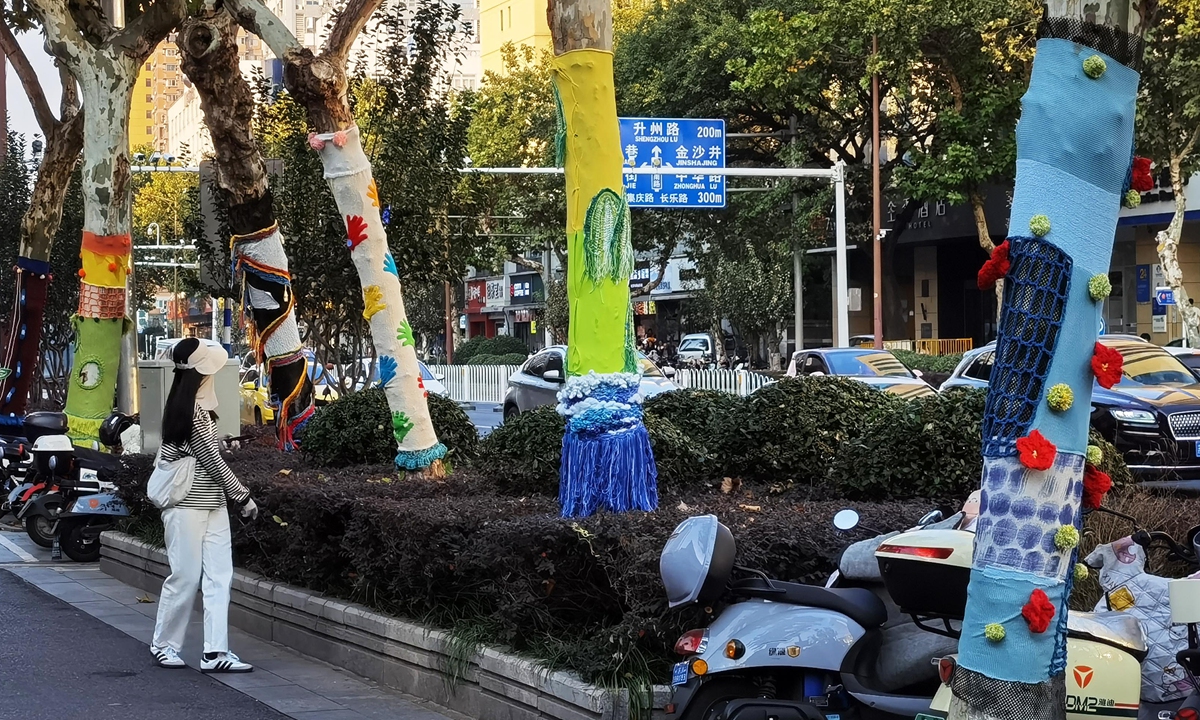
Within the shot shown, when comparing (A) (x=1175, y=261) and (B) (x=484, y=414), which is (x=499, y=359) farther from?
(A) (x=1175, y=261)

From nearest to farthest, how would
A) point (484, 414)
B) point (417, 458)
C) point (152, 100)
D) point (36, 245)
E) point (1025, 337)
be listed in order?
point (1025, 337) → point (417, 458) → point (36, 245) → point (484, 414) → point (152, 100)

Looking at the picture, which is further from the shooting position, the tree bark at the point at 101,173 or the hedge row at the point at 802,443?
the tree bark at the point at 101,173

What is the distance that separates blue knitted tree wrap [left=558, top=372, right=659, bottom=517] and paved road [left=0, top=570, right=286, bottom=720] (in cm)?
191

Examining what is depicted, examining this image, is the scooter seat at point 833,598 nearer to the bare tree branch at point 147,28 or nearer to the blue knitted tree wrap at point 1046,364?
the blue knitted tree wrap at point 1046,364

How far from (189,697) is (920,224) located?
39571mm

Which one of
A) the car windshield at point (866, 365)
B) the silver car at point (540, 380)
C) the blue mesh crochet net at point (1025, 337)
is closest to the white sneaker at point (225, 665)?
the blue mesh crochet net at point (1025, 337)

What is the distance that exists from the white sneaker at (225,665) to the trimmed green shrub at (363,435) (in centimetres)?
358

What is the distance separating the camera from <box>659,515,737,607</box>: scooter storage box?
513cm

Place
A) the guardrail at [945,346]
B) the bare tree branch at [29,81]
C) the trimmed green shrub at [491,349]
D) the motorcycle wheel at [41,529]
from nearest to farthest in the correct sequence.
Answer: the motorcycle wheel at [41,529] < the bare tree branch at [29,81] < the guardrail at [945,346] < the trimmed green shrub at [491,349]

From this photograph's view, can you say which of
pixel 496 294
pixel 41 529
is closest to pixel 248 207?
pixel 41 529

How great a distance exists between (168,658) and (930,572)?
17.3 ft

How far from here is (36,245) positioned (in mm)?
18656

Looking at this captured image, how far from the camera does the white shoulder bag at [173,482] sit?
8344 millimetres

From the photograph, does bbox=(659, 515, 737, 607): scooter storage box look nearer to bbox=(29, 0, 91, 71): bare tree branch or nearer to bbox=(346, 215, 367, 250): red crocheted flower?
bbox=(346, 215, 367, 250): red crocheted flower
